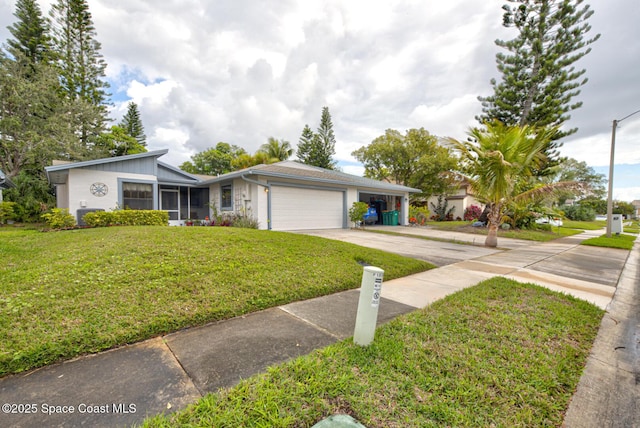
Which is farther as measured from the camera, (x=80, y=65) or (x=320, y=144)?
(x=320, y=144)

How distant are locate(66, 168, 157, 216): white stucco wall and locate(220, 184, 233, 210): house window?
13.3ft

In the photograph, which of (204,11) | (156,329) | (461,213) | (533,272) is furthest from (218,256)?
(461,213)

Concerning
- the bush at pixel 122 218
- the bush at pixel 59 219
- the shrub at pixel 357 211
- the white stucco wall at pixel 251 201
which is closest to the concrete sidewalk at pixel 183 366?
the white stucco wall at pixel 251 201

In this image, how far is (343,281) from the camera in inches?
172

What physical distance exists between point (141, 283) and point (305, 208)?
9.56 m

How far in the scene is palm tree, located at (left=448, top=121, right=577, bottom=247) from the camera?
852 centimetres

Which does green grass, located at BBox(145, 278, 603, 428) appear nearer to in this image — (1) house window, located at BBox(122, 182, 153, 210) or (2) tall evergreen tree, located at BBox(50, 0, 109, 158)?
(1) house window, located at BBox(122, 182, 153, 210)

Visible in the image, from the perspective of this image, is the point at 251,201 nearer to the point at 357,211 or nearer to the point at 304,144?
the point at 357,211

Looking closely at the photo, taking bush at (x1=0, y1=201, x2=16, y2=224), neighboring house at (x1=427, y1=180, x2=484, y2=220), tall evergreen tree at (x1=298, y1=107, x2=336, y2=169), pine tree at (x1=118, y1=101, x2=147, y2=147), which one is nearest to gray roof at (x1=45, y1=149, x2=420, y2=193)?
bush at (x1=0, y1=201, x2=16, y2=224)

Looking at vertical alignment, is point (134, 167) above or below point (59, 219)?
above

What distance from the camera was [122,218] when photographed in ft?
29.8

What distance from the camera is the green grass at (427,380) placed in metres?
1.56

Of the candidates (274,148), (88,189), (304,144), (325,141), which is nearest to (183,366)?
(88,189)

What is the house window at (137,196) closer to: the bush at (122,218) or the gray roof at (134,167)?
the gray roof at (134,167)
